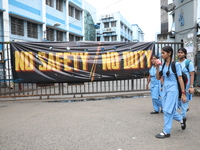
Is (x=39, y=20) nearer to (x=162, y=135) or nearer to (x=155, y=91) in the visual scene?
(x=155, y=91)

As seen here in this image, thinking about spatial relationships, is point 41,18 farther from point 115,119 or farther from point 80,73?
point 115,119

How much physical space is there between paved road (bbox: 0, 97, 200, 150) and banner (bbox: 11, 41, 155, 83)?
1774mm

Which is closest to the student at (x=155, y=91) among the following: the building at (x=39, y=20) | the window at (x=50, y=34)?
the building at (x=39, y=20)

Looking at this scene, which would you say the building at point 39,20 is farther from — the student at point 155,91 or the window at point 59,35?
the student at point 155,91

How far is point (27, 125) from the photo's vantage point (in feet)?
14.2

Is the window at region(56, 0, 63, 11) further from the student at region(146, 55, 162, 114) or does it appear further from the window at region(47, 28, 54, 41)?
the student at region(146, 55, 162, 114)

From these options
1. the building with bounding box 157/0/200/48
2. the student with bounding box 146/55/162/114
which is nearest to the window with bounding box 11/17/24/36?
the building with bounding box 157/0/200/48

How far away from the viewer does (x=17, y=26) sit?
15.0 m

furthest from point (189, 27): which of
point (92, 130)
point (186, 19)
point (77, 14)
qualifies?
point (77, 14)

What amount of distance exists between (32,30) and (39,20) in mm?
1253

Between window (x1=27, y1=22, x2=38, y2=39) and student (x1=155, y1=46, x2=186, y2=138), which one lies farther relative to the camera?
window (x1=27, y1=22, x2=38, y2=39)

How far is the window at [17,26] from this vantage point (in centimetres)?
1449

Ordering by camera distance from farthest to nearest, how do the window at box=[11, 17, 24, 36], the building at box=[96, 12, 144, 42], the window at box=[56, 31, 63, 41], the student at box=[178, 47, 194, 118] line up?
the building at box=[96, 12, 144, 42] → the window at box=[56, 31, 63, 41] → the window at box=[11, 17, 24, 36] → the student at box=[178, 47, 194, 118]

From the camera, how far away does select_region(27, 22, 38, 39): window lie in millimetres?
16531
